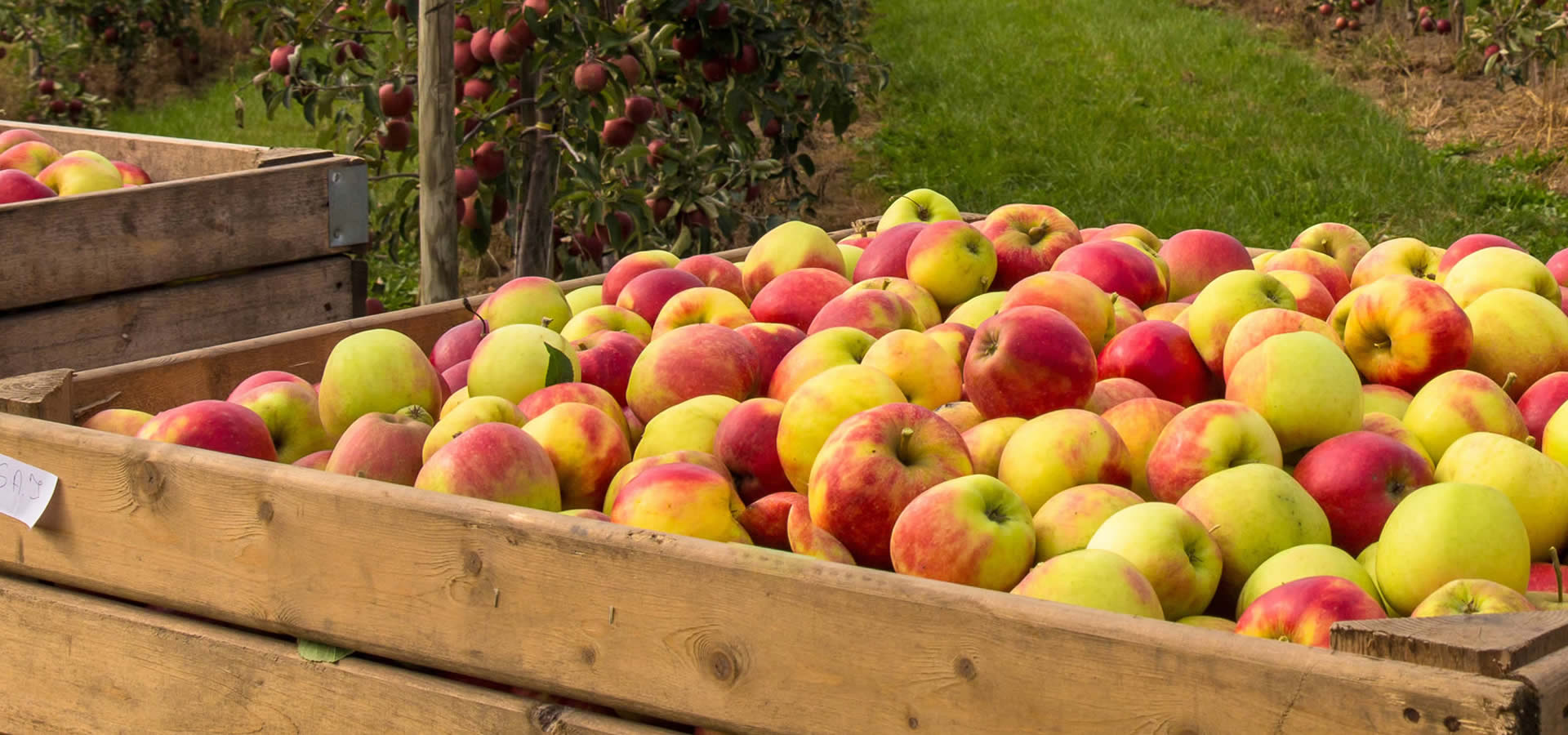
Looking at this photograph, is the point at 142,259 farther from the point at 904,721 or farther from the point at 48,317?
the point at 904,721

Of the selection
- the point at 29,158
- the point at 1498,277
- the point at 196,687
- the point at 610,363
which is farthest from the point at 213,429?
the point at 29,158

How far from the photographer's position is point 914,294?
222 centimetres

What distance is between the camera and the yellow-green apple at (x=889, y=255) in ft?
7.74

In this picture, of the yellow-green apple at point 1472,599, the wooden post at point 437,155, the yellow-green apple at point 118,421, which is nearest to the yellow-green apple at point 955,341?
the yellow-green apple at point 1472,599

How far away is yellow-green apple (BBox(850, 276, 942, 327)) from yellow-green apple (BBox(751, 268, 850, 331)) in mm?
45

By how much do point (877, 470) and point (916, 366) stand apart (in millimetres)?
372

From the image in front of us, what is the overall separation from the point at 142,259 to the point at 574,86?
1.16 metres

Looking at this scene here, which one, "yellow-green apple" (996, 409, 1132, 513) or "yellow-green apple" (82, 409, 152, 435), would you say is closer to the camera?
"yellow-green apple" (996, 409, 1132, 513)

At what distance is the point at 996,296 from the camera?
7.06ft

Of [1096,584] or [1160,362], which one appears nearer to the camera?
[1096,584]

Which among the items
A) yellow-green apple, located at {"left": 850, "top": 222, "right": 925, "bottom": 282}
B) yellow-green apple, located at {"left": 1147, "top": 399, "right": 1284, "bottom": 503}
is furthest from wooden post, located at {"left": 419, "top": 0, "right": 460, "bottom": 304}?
yellow-green apple, located at {"left": 1147, "top": 399, "right": 1284, "bottom": 503}

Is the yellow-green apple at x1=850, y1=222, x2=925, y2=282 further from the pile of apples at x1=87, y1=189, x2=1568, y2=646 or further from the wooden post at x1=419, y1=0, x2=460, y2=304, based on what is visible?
the wooden post at x1=419, y1=0, x2=460, y2=304

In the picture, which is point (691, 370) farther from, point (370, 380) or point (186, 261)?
point (186, 261)

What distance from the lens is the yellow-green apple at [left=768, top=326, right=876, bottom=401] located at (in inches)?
73.5
